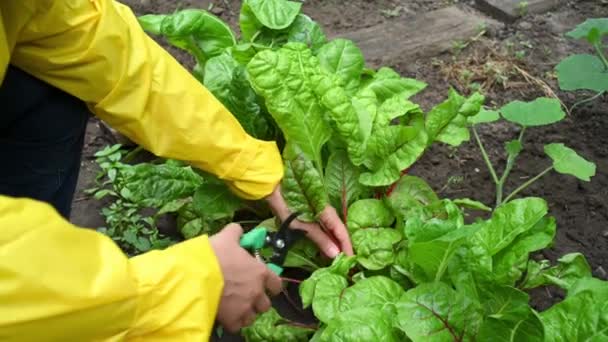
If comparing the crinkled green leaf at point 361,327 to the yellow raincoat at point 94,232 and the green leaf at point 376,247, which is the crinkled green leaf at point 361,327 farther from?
the yellow raincoat at point 94,232

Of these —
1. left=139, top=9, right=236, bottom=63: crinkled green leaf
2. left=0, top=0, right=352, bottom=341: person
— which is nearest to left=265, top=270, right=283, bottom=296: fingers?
left=0, top=0, right=352, bottom=341: person

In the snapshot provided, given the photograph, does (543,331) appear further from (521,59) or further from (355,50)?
(521,59)

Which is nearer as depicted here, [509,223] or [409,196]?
[509,223]

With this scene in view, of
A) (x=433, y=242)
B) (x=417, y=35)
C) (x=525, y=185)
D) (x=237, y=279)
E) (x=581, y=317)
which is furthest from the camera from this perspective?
(x=417, y=35)

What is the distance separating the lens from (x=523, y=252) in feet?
5.05

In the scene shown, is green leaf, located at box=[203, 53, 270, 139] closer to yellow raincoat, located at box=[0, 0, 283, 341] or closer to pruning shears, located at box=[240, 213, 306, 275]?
yellow raincoat, located at box=[0, 0, 283, 341]

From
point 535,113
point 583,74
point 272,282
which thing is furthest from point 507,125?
point 272,282

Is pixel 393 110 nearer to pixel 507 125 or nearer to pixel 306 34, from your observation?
pixel 306 34

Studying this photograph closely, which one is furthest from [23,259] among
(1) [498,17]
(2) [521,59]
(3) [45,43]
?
(1) [498,17]

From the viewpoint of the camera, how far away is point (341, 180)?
1875mm

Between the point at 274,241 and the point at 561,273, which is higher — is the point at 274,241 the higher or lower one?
the higher one

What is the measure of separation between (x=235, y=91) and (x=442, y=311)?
0.74 metres

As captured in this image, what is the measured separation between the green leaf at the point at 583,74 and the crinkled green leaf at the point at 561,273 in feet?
1.80

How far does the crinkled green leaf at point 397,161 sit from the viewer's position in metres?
→ 1.76
